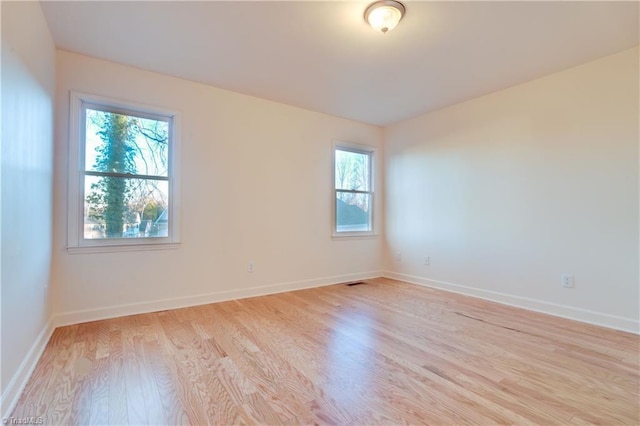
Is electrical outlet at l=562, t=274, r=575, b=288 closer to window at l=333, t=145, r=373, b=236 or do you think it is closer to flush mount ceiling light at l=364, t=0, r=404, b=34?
window at l=333, t=145, r=373, b=236

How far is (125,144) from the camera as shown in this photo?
3.08m

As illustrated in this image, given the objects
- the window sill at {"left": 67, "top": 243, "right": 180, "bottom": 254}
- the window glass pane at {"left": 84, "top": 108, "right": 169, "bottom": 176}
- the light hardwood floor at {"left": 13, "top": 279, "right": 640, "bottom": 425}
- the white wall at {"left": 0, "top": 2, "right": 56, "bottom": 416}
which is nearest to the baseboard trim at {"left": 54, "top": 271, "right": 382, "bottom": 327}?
the light hardwood floor at {"left": 13, "top": 279, "right": 640, "bottom": 425}

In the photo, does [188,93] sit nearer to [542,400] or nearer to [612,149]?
[542,400]

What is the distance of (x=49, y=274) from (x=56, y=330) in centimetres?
48

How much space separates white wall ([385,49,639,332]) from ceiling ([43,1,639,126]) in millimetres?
353

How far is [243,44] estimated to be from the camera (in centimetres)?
269

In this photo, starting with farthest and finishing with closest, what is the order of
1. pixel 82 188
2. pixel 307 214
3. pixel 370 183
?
pixel 370 183
pixel 307 214
pixel 82 188

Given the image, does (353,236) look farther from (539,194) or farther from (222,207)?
(539,194)

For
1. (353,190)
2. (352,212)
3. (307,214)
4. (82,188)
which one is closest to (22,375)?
(82,188)

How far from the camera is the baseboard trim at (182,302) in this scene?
280cm

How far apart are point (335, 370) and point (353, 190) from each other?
3.25m

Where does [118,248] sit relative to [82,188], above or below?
below

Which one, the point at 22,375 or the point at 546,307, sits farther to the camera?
the point at 546,307

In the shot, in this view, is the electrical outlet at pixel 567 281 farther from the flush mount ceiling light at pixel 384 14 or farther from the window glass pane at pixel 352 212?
the flush mount ceiling light at pixel 384 14
